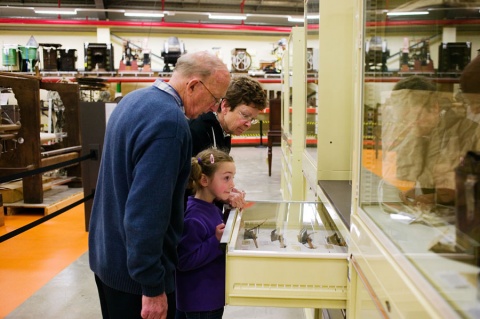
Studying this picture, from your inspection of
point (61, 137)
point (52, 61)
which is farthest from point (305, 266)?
point (52, 61)

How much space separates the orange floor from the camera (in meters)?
3.35

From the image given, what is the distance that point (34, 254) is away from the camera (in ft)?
13.5

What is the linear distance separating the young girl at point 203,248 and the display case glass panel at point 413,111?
2.09 ft

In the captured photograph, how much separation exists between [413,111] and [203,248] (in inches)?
36.0

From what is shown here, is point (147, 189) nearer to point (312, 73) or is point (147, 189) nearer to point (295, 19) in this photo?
point (312, 73)

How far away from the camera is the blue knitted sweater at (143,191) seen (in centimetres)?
134

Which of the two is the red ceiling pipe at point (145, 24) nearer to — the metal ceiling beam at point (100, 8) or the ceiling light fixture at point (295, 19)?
Answer: the metal ceiling beam at point (100, 8)

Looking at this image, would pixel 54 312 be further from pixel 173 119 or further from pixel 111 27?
pixel 111 27

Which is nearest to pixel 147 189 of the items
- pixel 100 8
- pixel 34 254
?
pixel 34 254

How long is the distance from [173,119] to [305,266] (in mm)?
711

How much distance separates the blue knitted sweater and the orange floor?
198cm

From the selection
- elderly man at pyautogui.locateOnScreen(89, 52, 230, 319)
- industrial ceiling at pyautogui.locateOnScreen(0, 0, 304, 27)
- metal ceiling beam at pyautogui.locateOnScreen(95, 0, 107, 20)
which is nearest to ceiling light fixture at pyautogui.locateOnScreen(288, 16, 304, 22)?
industrial ceiling at pyautogui.locateOnScreen(0, 0, 304, 27)

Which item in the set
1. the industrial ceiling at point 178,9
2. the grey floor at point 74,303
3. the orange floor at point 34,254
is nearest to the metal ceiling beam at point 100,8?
the industrial ceiling at point 178,9

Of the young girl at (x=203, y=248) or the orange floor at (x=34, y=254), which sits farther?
the orange floor at (x=34, y=254)
